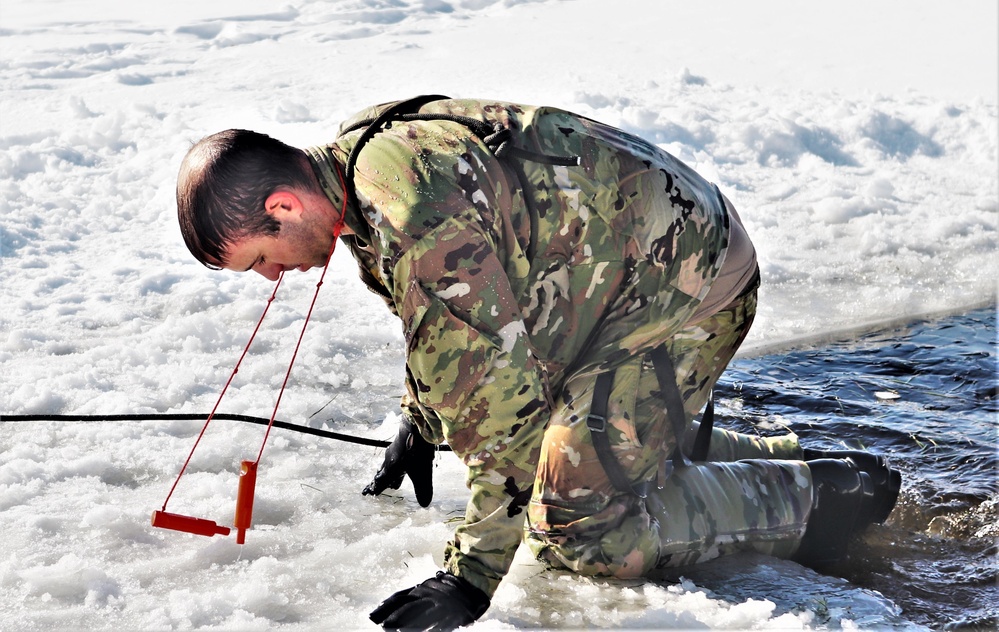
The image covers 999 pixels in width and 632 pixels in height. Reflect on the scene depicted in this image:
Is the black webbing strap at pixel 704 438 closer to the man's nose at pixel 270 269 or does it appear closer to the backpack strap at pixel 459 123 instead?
the backpack strap at pixel 459 123

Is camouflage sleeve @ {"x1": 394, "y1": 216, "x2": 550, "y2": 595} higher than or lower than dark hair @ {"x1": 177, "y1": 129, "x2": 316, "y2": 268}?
lower

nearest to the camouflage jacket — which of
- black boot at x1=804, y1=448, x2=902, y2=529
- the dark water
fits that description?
black boot at x1=804, y1=448, x2=902, y2=529

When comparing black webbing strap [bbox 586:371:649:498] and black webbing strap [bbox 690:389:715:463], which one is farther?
black webbing strap [bbox 690:389:715:463]

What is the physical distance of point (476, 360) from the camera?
6.41ft

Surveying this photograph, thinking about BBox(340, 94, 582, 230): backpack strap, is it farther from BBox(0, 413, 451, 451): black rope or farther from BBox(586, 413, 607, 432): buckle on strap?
BBox(0, 413, 451, 451): black rope

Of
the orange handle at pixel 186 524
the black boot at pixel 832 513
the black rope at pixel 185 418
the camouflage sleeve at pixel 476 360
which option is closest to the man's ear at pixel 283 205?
the camouflage sleeve at pixel 476 360

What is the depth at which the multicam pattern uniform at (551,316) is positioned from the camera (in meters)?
1.97

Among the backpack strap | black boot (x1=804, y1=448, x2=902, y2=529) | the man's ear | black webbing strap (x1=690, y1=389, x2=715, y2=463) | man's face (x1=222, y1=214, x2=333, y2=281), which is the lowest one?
black boot (x1=804, y1=448, x2=902, y2=529)

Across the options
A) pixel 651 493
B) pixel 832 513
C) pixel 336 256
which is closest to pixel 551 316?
pixel 651 493

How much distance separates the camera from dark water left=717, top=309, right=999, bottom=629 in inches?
111

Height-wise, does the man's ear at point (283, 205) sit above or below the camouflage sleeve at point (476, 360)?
above

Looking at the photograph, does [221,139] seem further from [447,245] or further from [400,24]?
[400,24]

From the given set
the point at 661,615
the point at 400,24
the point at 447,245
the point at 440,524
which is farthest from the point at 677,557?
the point at 400,24

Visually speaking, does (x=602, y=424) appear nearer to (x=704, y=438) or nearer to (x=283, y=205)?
(x=704, y=438)
